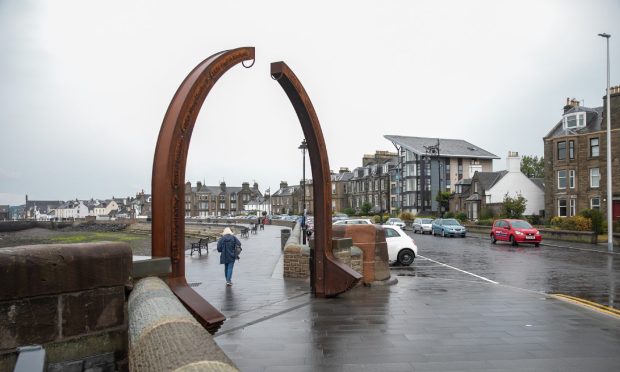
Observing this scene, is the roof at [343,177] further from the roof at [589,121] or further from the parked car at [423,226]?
the roof at [589,121]

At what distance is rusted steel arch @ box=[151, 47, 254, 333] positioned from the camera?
6.15 m

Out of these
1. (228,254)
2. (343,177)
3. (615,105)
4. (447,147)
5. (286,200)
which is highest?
(447,147)

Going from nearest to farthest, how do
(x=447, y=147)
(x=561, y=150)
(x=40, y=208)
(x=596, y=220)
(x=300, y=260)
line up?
(x=300, y=260), (x=596, y=220), (x=561, y=150), (x=447, y=147), (x=40, y=208)

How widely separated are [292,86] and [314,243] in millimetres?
3442

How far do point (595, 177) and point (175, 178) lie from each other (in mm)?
44608

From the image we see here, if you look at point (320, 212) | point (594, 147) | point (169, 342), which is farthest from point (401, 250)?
point (594, 147)

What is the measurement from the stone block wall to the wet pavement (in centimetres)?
199

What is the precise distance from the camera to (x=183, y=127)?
643cm

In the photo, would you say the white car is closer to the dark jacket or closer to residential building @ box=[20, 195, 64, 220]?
the dark jacket

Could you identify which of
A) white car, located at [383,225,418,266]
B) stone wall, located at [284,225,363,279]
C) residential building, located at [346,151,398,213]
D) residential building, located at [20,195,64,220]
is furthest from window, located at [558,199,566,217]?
residential building, located at [20,195,64,220]

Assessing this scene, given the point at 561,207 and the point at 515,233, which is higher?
the point at 561,207

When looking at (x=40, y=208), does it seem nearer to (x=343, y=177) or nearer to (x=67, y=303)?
(x=343, y=177)

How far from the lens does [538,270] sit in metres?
17.0

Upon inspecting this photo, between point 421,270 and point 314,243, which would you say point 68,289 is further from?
point 421,270
